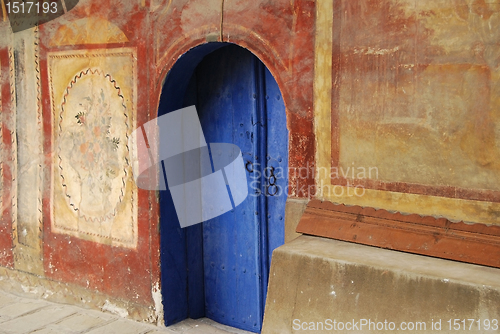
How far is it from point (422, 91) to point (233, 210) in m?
1.63

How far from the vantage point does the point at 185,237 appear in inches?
152

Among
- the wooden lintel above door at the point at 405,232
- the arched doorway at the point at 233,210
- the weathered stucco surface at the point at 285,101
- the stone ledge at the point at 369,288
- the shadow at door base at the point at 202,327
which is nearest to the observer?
the stone ledge at the point at 369,288

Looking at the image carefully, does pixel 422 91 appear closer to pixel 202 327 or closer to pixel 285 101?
pixel 285 101

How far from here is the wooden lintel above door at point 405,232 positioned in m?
2.37

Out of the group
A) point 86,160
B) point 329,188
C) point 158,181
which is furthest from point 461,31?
point 86,160

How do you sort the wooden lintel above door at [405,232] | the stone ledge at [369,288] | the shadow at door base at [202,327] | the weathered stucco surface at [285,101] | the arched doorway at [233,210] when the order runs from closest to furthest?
the stone ledge at [369,288]
the wooden lintel above door at [405,232]
the weathered stucco surface at [285,101]
the arched doorway at [233,210]
the shadow at door base at [202,327]

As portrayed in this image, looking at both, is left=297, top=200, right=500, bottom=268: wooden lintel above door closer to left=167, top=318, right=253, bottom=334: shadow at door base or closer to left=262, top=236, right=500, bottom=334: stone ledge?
left=262, top=236, right=500, bottom=334: stone ledge

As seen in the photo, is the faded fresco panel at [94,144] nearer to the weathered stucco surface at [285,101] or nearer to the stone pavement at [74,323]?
the weathered stucco surface at [285,101]

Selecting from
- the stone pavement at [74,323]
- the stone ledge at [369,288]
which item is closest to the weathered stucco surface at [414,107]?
the stone ledge at [369,288]

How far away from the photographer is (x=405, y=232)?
257 centimetres

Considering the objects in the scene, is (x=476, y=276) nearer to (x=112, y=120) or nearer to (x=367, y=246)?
(x=367, y=246)

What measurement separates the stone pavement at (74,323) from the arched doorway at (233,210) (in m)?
0.09

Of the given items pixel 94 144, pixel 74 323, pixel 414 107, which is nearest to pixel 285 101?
pixel 414 107

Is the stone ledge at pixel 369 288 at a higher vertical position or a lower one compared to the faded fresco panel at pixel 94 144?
lower
